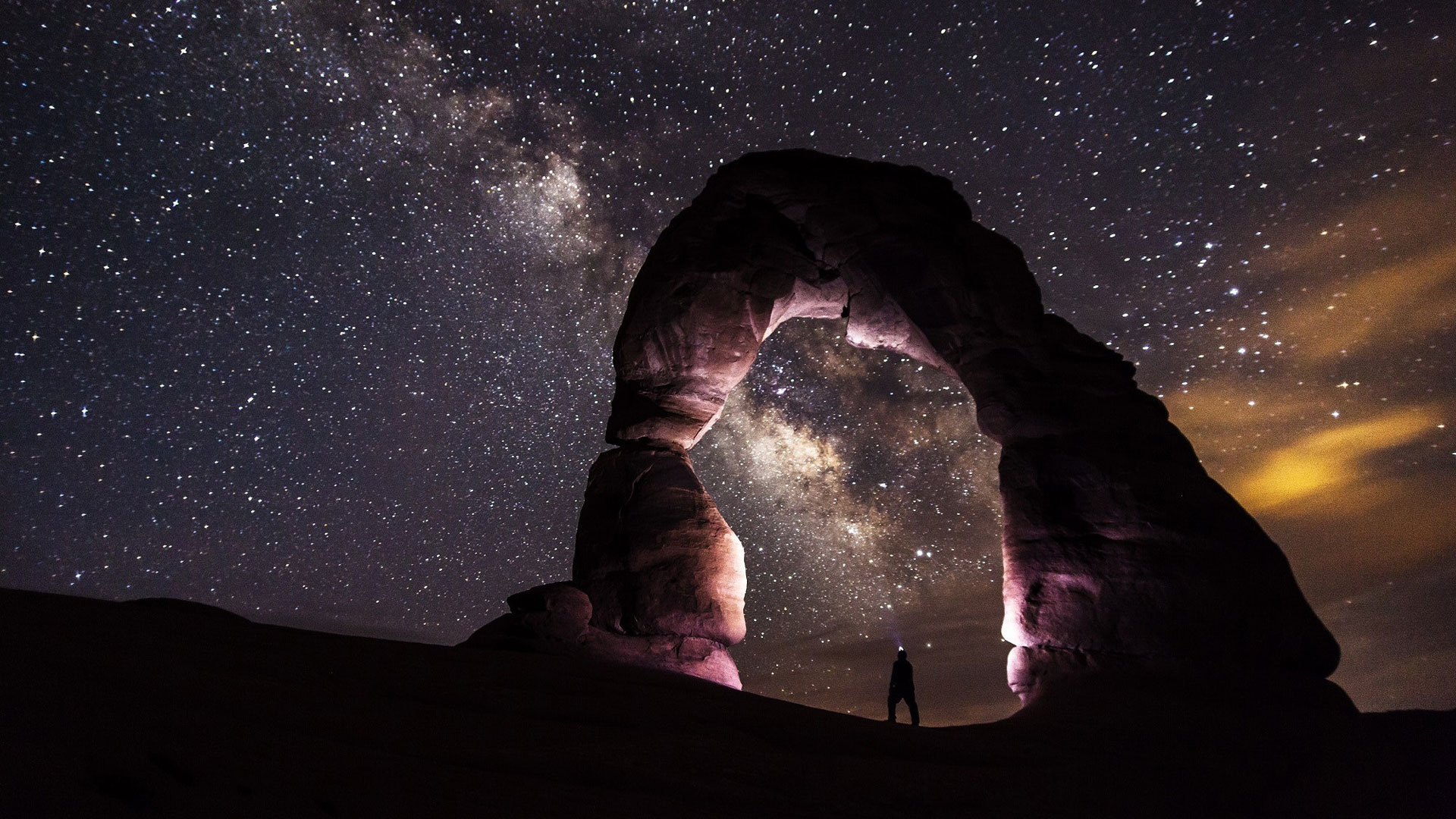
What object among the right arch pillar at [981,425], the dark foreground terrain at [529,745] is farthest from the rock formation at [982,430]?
the dark foreground terrain at [529,745]

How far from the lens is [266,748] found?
2975 millimetres

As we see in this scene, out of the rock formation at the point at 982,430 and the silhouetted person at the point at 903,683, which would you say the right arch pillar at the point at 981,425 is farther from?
the silhouetted person at the point at 903,683

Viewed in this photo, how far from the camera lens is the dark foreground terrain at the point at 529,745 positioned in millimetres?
2645

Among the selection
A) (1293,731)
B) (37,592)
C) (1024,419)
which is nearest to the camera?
(37,592)

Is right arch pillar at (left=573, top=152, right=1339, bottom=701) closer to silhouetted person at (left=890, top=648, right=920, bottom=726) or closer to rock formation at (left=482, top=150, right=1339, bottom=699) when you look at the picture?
rock formation at (left=482, top=150, right=1339, bottom=699)

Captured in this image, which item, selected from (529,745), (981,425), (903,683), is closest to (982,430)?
(981,425)

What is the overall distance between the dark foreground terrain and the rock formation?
134 cm

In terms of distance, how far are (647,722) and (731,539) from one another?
22.7 ft

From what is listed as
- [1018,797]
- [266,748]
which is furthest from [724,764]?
[266,748]

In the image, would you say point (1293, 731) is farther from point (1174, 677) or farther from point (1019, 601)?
point (1019, 601)

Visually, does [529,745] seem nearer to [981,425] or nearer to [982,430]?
[981,425]

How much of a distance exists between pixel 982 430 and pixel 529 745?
28.4ft

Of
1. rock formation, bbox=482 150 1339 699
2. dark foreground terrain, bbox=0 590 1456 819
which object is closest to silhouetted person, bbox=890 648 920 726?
rock formation, bbox=482 150 1339 699

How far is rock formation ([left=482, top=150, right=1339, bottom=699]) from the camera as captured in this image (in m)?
8.20
